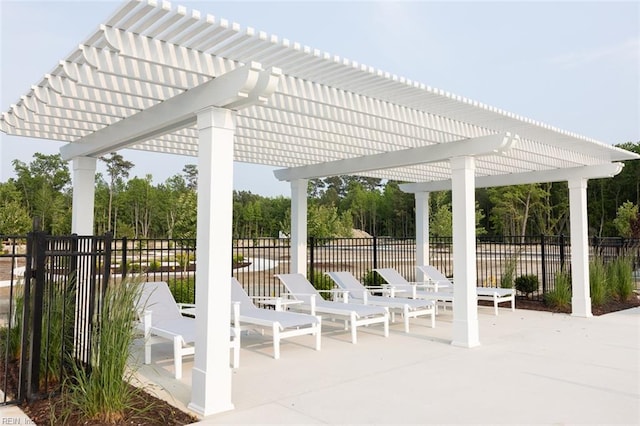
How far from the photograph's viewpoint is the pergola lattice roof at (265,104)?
360 cm

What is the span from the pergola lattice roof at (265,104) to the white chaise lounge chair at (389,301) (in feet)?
7.83

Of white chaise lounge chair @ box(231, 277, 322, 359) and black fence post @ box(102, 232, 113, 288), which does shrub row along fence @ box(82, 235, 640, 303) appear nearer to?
black fence post @ box(102, 232, 113, 288)

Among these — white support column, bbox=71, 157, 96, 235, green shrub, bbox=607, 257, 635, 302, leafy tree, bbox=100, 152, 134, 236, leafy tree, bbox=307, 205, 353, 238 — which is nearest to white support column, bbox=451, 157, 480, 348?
white support column, bbox=71, 157, 96, 235

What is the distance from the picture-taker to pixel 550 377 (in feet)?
16.0

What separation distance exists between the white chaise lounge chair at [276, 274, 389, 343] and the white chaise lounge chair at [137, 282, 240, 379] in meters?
A: 1.70

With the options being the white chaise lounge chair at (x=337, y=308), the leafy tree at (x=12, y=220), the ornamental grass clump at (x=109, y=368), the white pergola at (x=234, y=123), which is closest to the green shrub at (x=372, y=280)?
the white chaise lounge chair at (x=337, y=308)

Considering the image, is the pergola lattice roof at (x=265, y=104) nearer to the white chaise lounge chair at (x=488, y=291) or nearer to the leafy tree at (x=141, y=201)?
the white chaise lounge chair at (x=488, y=291)

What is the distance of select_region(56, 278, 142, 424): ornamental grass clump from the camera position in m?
3.59

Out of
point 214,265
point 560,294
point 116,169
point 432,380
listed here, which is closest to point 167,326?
point 214,265

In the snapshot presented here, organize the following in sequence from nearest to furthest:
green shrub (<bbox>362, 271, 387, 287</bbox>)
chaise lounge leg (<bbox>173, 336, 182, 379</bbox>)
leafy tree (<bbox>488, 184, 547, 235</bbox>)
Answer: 1. chaise lounge leg (<bbox>173, 336, 182, 379</bbox>)
2. green shrub (<bbox>362, 271, 387, 287</bbox>)
3. leafy tree (<bbox>488, 184, 547, 235</bbox>)

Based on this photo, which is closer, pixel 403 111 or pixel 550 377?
pixel 550 377

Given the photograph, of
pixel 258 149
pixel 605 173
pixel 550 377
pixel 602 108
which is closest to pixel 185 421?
pixel 550 377

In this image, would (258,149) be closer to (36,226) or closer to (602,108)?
(36,226)

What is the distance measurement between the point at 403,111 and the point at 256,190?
59.1 m
